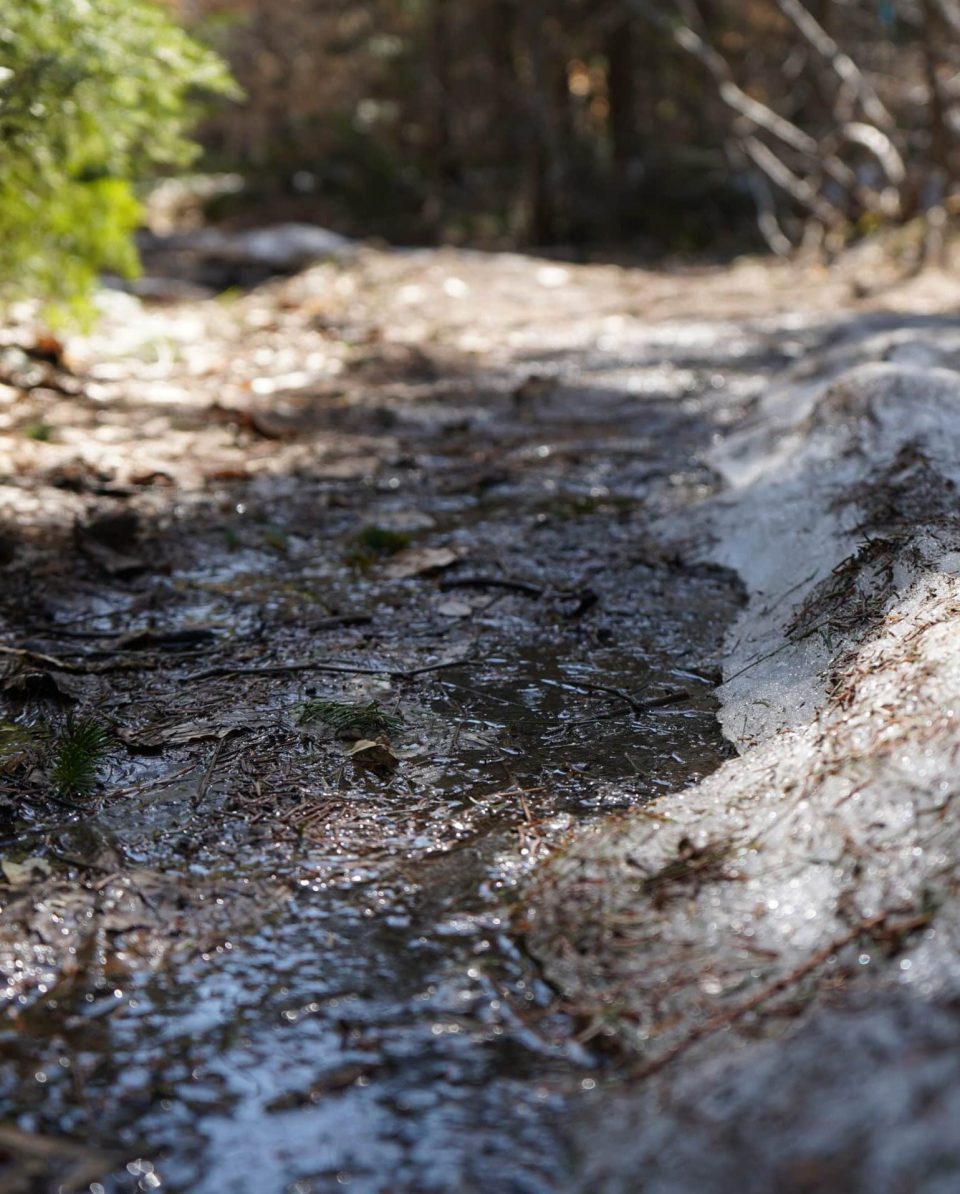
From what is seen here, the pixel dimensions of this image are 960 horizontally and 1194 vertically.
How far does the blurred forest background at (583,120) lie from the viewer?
11578mm

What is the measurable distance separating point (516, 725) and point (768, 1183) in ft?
5.33

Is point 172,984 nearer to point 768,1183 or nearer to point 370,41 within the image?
point 768,1183

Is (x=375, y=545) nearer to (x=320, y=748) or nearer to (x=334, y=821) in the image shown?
(x=320, y=748)

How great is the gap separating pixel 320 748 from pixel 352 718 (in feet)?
0.45

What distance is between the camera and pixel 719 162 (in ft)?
49.2

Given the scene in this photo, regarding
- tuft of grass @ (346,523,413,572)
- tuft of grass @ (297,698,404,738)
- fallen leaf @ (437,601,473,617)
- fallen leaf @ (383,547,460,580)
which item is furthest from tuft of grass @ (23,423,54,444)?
tuft of grass @ (297,698,404,738)

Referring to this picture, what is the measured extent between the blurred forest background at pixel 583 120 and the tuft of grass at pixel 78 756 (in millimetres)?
9371

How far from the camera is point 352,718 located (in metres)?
2.90

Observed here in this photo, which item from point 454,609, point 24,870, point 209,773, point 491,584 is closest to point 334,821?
point 209,773

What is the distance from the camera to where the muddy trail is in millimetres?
1727

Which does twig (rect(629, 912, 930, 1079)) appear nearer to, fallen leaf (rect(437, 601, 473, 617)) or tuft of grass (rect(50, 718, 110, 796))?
tuft of grass (rect(50, 718, 110, 796))

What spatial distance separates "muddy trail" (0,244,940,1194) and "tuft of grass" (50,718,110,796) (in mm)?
18

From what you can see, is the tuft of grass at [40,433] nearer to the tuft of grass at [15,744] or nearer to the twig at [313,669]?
the twig at [313,669]

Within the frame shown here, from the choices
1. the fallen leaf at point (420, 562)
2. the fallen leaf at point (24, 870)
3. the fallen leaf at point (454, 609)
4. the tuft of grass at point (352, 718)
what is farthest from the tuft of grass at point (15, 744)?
the fallen leaf at point (420, 562)
